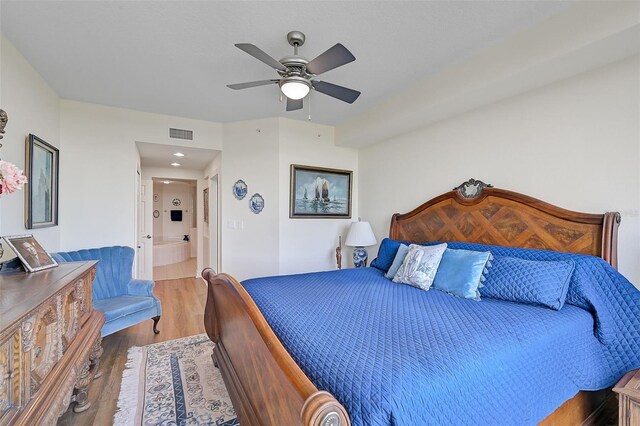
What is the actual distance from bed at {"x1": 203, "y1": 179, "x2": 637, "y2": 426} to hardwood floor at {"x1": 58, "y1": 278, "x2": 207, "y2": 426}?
2.50ft

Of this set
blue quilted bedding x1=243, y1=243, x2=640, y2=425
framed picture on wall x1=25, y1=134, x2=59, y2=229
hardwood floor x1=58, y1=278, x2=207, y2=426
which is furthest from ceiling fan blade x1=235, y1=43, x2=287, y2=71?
hardwood floor x1=58, y1=278, x2=207, y2=426

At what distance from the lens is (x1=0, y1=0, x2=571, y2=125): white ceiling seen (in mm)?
1847

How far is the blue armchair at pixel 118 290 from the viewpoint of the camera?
269 cm

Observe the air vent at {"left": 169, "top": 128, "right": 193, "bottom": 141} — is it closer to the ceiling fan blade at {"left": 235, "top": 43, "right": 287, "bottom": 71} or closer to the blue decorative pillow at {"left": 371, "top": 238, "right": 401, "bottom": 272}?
the ceiling fan blade at {"left": 235, "top": 43, "right": 287, "bottom": 71}

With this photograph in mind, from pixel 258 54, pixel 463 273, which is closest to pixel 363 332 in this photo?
pixel 463 273

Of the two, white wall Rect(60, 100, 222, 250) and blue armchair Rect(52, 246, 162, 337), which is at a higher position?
white wall Rect(60, 100, 222, 250)

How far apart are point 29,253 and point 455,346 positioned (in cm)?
256

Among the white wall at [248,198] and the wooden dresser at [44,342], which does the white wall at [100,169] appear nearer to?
the white wall at [248,198]

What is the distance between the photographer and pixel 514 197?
97.1 inches

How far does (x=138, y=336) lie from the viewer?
10.0ft

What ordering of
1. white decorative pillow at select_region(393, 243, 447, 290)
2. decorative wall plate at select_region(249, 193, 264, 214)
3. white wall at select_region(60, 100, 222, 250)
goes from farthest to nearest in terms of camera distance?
decorative wall plate at select_region(249, 193, 264, 214)
white wall at select_region(60, 100, 222, 250)
white decorative pillow at select_region(393, 243, 447, 290)

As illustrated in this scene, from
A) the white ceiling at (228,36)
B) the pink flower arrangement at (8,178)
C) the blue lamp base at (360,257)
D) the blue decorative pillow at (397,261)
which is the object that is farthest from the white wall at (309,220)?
the pink flower arrangement at (8,178)

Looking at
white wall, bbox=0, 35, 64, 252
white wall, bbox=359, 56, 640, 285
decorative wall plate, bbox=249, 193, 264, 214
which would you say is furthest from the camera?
decorative wall plate, bbox=249, 193, 264, 214

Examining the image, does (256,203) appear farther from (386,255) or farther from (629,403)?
(629,403)
